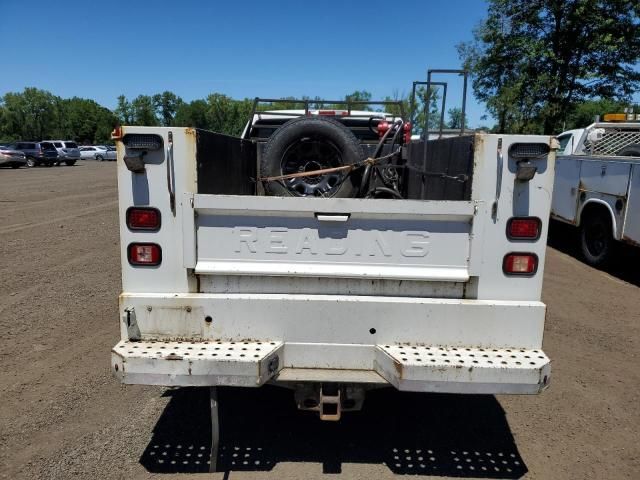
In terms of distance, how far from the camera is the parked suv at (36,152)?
117ft

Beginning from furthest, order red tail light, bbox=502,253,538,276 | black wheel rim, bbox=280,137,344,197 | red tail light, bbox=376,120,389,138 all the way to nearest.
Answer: red tail light, bbox=376,120,389,138
black wheel rim, bbox=280,137,344,197
red tail light, bbox=502,253,538,276

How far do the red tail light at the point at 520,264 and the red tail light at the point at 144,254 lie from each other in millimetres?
1953

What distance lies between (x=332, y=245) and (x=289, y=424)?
1.49 meters

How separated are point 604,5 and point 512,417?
18.9 metres

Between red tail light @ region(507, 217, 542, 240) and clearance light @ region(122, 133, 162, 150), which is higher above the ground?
clearance light @ region(122, 133, 162, 150)

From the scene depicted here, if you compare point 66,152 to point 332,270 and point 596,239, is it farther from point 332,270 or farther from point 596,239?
point 332,270

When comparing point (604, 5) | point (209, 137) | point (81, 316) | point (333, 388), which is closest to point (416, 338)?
point (333, 388)

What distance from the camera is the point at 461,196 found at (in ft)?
10.1

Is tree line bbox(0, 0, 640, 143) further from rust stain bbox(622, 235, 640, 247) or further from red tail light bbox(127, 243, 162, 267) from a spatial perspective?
red tail light bbox(127, 243, 162, 267)

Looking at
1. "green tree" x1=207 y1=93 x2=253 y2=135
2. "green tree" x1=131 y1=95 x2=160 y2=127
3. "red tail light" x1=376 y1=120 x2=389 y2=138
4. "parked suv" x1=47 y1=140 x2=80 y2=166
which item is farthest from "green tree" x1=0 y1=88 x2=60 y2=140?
"red tail light" x1=376 y1=120 x2=389 y2=138

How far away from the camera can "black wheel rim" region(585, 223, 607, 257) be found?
847cm

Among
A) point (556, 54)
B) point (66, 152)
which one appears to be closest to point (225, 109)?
point (66, 152)

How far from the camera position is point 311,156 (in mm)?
4141

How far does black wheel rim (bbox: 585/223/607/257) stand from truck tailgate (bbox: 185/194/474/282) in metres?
6.80
